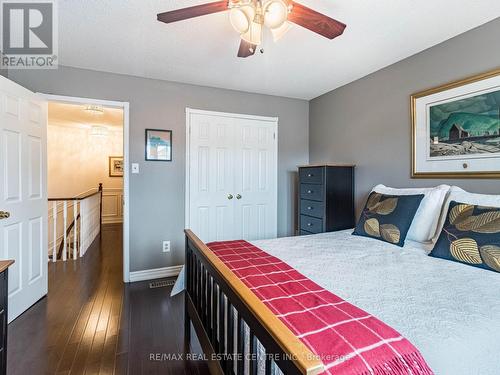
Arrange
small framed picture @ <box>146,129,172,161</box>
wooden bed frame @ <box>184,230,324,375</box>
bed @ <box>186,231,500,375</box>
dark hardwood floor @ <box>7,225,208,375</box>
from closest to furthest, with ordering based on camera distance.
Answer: wooden bed frame @ <box>184,230,324,375</box>
bed @ <box>186,231,500,375</box>
dark hardwood floor @ <box>7,225,208,375</box>
small framed picture @ <box>146,129,172,161</box>

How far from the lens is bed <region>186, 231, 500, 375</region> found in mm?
838

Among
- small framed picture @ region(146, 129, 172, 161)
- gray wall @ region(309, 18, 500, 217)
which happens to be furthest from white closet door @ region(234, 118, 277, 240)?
small framed picture @ region(146, 129, 172, 161)

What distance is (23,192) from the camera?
2.29 metres

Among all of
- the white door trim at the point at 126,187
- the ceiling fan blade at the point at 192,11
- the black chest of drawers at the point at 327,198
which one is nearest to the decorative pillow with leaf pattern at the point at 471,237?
the black chest of drawers at the point at 327,198

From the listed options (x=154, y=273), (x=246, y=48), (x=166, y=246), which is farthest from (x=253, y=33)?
(x=154, y=273)

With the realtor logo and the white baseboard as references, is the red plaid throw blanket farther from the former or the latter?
the realtor logo

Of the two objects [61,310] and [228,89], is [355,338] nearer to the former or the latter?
[61,310]

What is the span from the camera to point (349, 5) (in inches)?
70.9

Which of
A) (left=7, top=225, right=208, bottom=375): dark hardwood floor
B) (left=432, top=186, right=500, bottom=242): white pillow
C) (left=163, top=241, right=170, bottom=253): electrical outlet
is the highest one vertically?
(left=432, top=186, right=500, bottom=242): white pillow

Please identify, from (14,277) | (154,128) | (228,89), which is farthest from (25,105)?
(228,89)

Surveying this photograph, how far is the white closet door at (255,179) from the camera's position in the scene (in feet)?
11.7

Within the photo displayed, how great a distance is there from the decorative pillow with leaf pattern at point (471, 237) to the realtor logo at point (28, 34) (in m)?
3.02

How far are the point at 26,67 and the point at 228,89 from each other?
211cm

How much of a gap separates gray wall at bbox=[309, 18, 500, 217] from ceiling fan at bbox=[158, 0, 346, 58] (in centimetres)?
133
